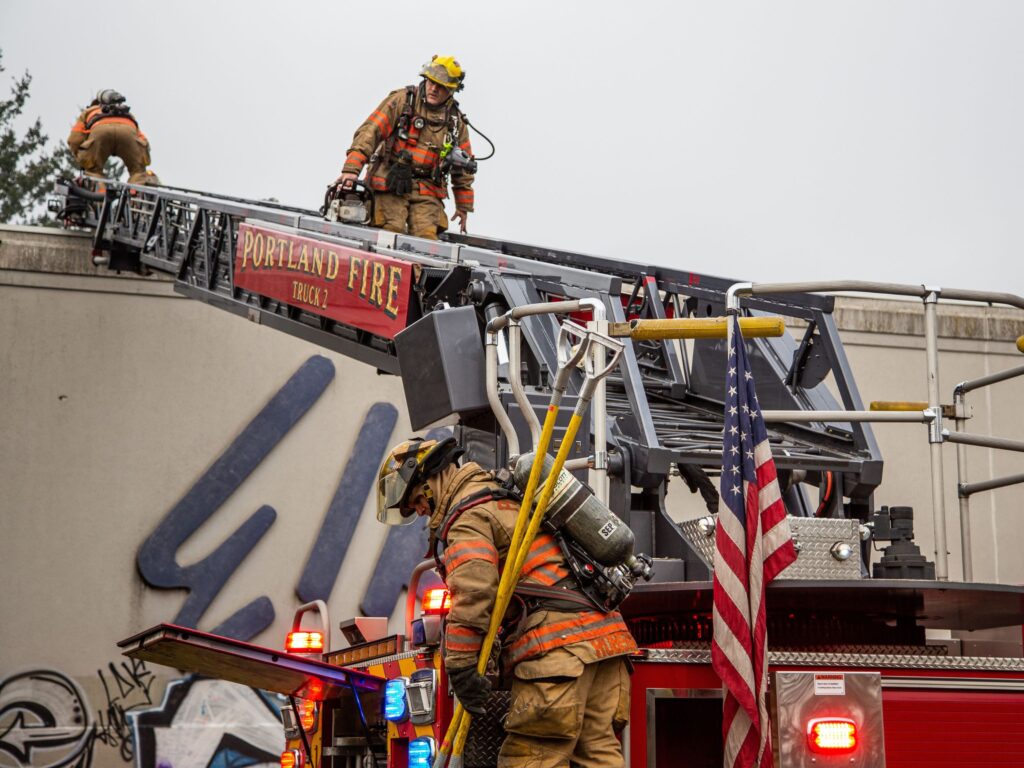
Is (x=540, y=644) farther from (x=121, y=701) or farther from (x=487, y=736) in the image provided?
(x=121, y=701)

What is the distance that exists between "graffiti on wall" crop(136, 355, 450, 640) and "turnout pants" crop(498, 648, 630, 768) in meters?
7.50

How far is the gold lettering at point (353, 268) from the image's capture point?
23.5ft

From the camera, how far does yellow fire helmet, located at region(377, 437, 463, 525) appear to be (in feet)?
15.5

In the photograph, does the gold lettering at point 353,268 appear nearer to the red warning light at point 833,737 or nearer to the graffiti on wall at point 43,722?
the red warning light at point 833,737

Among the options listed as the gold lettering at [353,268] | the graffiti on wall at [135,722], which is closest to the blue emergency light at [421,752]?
the gold lettering at [353,268]

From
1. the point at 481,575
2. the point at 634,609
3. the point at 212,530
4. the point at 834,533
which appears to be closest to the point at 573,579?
the point at 481,575

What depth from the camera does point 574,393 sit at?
601 centimetres

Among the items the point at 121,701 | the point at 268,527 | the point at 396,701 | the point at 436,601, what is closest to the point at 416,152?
the point at 268,527

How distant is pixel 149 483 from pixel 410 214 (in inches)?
153

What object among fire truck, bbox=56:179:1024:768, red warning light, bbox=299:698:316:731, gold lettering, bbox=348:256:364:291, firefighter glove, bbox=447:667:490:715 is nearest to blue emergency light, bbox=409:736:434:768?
fire truck, bbox=56:179:1024:768

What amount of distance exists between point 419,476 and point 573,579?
66 centimetres

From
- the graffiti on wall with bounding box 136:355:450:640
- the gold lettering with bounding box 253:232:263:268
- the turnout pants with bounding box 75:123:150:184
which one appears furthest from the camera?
the turnout pants with bounding box 75:123:150:184

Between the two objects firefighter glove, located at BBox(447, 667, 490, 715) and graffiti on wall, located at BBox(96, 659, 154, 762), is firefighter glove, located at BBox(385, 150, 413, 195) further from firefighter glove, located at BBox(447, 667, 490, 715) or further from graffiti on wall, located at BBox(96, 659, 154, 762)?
firefighter glove, located at BBox(447, 667, 490, 715)

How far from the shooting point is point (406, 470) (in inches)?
187
